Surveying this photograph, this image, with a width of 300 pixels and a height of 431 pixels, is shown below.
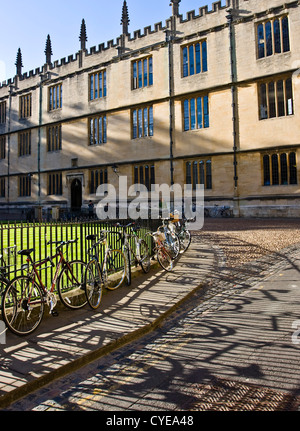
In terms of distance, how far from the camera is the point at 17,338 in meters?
3.69

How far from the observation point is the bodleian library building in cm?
1858

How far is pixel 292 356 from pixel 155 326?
5.60 ft

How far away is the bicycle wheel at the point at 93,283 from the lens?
473 cm

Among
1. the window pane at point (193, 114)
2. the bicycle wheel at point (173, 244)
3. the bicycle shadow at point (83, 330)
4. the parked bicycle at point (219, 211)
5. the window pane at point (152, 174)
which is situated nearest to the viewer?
the bicycle shadow at point (83, 330)

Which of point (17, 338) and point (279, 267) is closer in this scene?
point (17, 338)

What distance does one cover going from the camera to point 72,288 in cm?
508

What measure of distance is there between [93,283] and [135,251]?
2.09m

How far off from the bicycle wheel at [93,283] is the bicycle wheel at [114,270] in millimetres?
377

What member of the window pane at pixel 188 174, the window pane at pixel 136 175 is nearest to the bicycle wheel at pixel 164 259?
the window pane at pixel 188 174

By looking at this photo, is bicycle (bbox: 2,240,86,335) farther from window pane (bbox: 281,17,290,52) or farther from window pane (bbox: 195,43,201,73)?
window pane (bbox: 195,43,201,73)

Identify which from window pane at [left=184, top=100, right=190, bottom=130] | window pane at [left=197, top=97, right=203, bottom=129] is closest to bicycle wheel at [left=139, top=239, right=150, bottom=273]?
window pane at [left=197, top=97, right=203, bottom=129]

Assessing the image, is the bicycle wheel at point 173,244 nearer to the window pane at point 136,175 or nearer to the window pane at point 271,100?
the window pane at point 271,100
